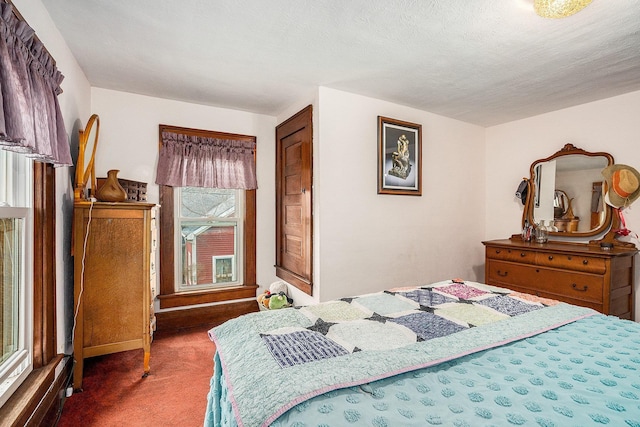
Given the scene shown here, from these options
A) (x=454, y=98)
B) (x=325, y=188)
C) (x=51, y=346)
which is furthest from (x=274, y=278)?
(x=454, y=98)

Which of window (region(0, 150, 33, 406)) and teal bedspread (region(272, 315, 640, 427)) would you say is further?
window (region(0, 150, 33, 406))

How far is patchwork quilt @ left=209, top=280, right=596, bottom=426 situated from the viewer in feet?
3.23

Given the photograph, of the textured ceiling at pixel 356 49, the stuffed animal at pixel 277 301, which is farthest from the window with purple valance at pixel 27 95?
the stuffed animal at pixel 277 301

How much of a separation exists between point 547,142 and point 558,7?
7.90ft

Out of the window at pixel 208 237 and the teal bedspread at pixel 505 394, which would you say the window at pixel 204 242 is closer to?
the window at pixel 208 237

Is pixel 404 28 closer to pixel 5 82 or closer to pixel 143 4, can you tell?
pixel 143 4

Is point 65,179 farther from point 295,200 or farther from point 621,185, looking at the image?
point 621,185

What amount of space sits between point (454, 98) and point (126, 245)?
3223 millimetres

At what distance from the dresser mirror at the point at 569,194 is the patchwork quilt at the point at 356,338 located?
2.11 meters

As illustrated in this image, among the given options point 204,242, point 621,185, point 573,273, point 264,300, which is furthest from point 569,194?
point 204,242

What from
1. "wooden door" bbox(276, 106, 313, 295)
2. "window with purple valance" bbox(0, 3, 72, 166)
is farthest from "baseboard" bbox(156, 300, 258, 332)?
"window with purple valance" bbox(0, 3, 72, 166)

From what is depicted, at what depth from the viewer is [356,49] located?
88.5 inches

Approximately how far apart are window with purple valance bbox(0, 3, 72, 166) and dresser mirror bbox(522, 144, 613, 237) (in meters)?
4.45

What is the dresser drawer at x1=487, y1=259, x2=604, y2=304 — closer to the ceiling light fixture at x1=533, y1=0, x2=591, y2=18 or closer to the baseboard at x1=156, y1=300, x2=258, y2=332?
the ceiling light fixture at x1=533, y1=0, x2=591, y2=18
